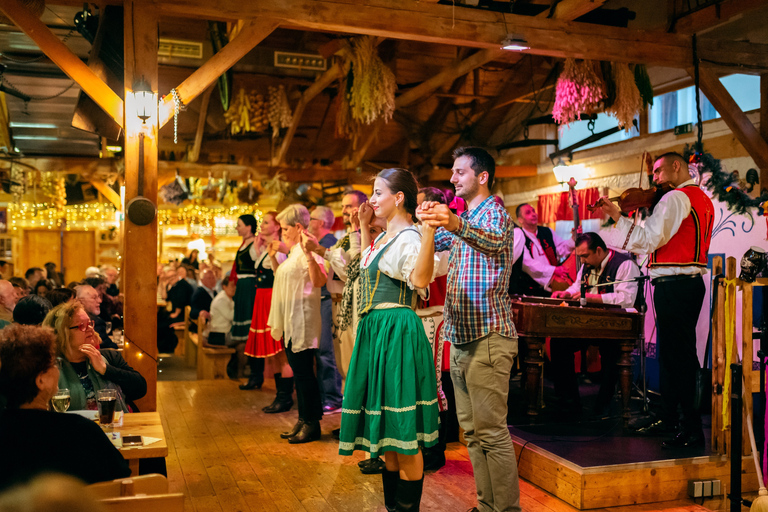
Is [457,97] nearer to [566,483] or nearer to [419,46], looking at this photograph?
[419,46]

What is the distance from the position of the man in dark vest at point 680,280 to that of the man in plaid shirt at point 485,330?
1.40 m

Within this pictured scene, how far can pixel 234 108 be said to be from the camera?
8867 millimetres

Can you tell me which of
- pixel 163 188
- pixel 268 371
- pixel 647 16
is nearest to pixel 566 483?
pixel 268 371

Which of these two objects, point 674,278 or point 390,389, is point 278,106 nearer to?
point 674,278

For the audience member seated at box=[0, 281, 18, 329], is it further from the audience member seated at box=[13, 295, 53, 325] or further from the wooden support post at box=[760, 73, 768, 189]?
the wooden support post at box=[760, 73, 768, 189]

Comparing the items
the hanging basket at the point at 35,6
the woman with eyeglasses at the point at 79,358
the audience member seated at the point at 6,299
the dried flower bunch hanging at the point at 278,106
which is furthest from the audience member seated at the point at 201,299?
the woman with eyeglasses at the point at 79,358

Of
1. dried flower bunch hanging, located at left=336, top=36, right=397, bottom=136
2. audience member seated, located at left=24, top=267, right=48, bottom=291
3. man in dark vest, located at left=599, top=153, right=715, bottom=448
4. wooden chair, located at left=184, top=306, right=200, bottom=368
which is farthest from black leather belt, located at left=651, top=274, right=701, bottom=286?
audience member seated, located at left=24, top=267, right=48, bottom=291

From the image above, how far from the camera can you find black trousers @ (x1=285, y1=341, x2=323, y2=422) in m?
4.48

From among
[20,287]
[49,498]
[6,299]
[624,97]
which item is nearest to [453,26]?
[624,97]

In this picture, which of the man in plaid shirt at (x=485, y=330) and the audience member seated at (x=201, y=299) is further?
the audience member seated at (x=201, y=299)

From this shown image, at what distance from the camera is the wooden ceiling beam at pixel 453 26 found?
434 cm

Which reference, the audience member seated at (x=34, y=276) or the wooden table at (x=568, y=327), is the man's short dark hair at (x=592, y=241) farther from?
the audience member seated at (x=34, y=276)

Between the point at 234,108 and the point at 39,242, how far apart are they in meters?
11.5

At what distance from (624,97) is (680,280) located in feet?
6.05
